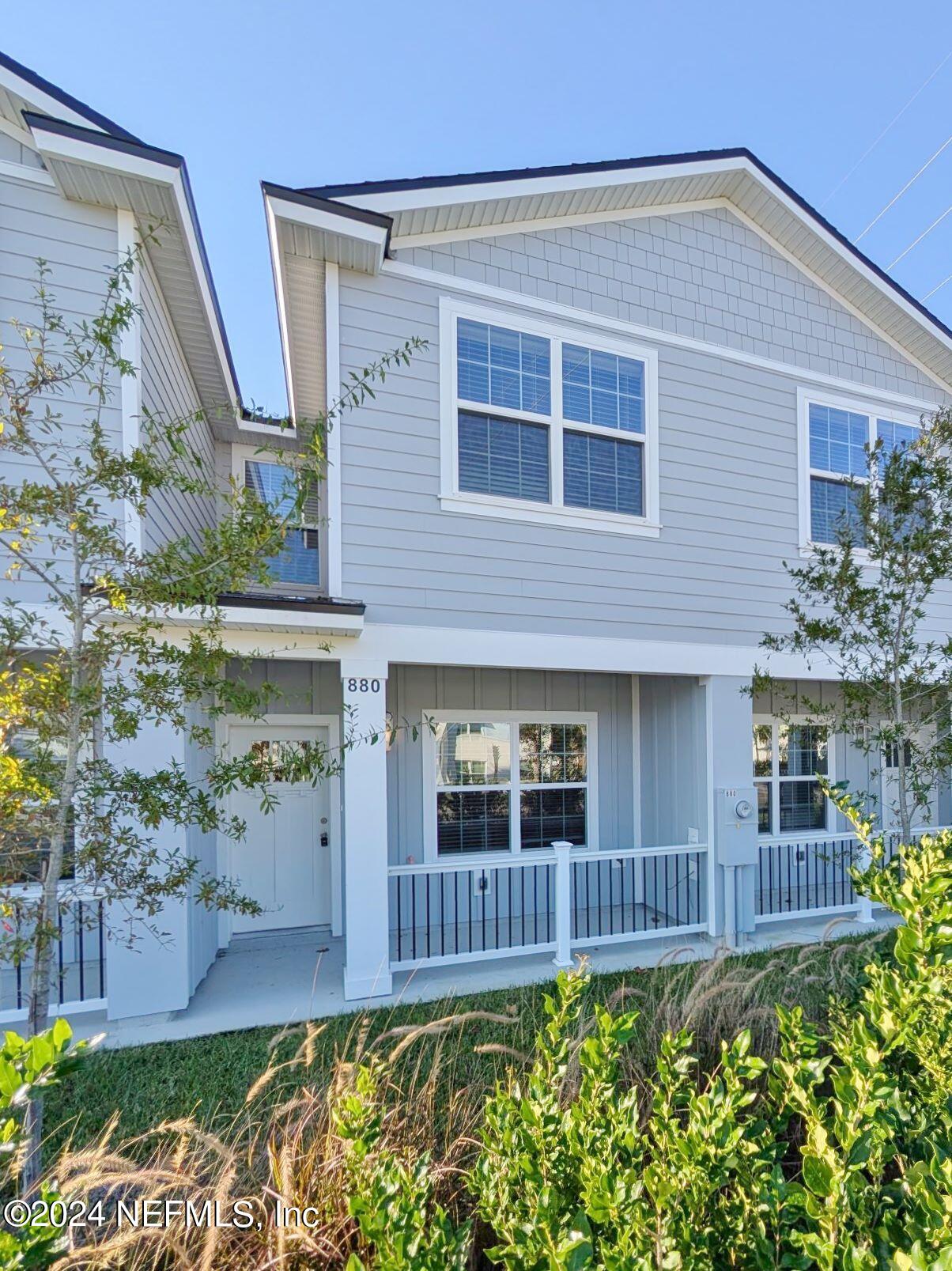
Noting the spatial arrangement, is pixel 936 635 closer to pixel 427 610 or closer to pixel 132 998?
pixel 427 610

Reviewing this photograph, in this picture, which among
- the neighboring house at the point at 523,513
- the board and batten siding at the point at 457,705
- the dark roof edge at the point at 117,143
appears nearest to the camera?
the dark roof edge at the point at 117,143

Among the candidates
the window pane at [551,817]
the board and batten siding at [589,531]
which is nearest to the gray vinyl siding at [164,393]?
the board and batten siding at [589,531]

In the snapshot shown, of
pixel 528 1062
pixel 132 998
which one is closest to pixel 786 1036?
pixel 528 1062

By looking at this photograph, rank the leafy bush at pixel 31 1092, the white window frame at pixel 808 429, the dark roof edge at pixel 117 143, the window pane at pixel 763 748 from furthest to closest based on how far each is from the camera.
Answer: the window pane at pixel 763 748, the white window frame at pixel 808 429, the dark roof edge at pixel 117 143, the leafy bush at pixel 31 1092

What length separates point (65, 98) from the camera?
514 cm

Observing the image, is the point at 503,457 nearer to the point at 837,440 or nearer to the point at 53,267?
the point at 53,267

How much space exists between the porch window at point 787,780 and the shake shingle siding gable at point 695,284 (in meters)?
4.70

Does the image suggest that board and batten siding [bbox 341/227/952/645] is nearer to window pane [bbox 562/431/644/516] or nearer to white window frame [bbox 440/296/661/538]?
white window frame [bbox 440/296/661/538]

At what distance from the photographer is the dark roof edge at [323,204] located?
538 cm

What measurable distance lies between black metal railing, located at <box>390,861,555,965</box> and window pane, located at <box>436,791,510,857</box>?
1.01ft

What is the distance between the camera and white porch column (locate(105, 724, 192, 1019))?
504 centimetres

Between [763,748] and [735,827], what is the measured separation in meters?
2.23

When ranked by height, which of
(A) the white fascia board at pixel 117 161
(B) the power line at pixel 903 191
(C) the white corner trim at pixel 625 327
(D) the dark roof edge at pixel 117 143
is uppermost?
(B) the power line at pixel 903 191

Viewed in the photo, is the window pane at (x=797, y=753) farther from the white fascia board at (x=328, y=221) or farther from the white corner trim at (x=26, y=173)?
the white corner trim at (x=26, y=173)
